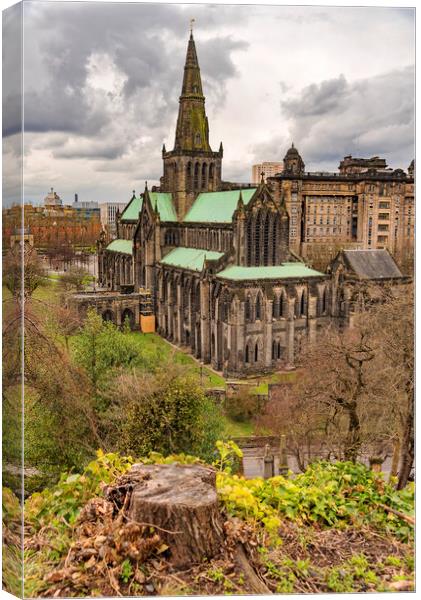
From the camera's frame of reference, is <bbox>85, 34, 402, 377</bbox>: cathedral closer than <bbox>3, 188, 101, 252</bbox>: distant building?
No

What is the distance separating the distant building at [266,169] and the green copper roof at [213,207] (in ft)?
41.1

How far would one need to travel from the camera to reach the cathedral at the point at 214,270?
13.5 m

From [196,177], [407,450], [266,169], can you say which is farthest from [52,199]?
[196,177]

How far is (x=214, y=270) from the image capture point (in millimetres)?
27031

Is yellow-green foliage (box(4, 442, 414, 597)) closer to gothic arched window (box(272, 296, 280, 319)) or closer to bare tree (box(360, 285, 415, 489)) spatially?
bare tree (box(360, 285, 415, 489))

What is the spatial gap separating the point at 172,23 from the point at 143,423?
19.4 feet

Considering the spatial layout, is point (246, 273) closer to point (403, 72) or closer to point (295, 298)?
point (295, 298)

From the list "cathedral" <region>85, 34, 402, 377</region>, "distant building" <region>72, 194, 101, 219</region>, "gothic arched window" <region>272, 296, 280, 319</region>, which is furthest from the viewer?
"gothic arched window" <region>272, 296, 280, 319</region>

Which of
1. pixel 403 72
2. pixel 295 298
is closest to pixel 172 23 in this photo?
pixel 403 72

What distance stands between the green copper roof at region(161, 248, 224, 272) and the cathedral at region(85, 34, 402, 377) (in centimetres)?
9

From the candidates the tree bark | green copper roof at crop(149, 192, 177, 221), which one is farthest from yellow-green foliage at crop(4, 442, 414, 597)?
green copper roof at crop(149, 192, 177, 221)

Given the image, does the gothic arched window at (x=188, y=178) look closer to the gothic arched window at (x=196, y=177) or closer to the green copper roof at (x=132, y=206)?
the gothic arched window at (x=196, y=177)

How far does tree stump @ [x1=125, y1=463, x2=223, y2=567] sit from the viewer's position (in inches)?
249

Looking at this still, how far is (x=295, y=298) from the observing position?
24469mm
